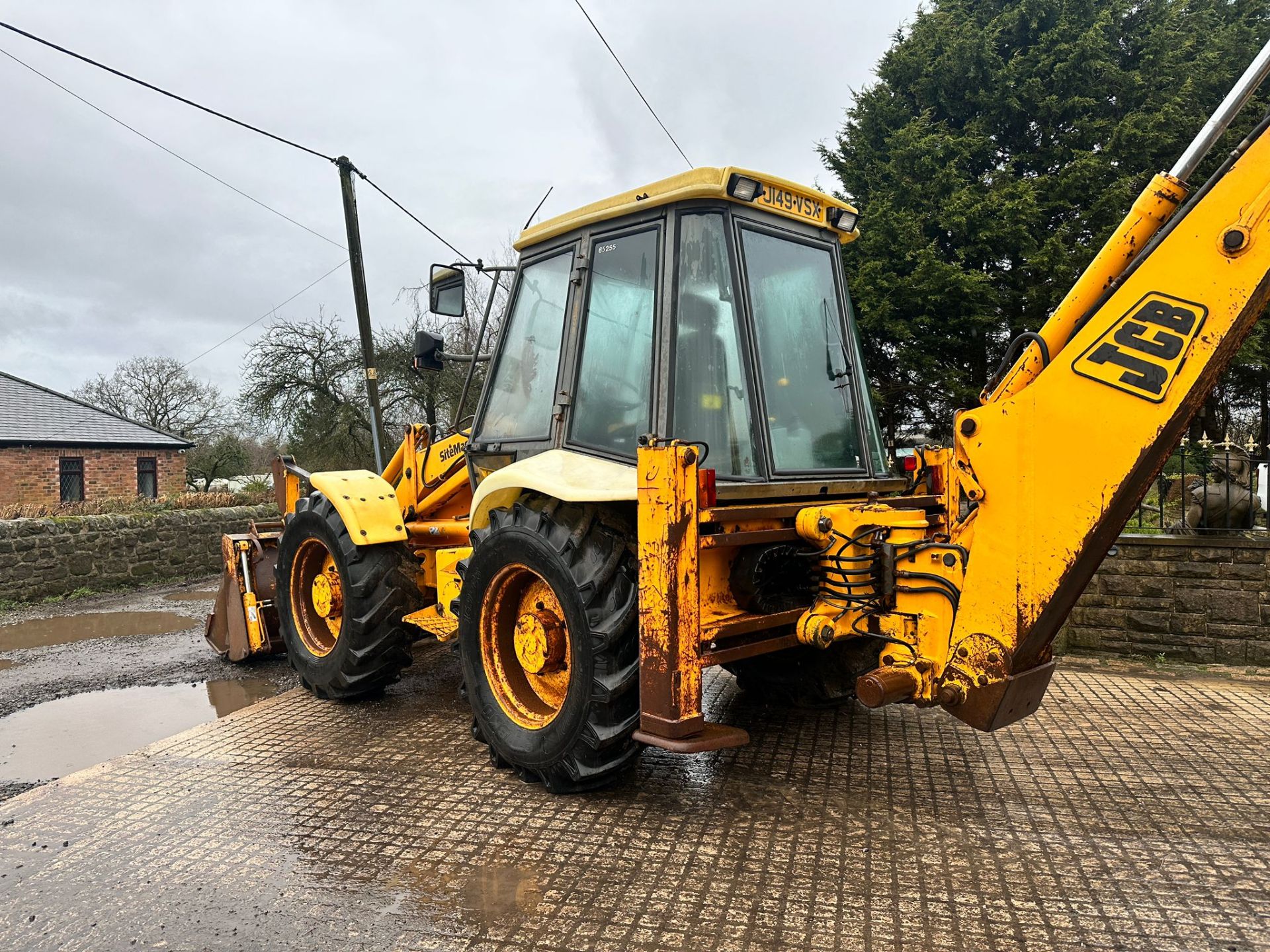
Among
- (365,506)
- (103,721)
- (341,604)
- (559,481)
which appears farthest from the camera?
(103,721)

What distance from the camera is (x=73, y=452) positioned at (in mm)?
22000

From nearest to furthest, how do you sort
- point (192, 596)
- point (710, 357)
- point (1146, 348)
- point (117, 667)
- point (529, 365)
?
point (1146, 348), point (710, 357), point (529, 365), point (117, 667), point (192, 596)

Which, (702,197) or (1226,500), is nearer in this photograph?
(702,197)

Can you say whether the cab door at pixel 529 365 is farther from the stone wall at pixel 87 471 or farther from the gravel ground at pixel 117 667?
the stone wall at pixel 87 471

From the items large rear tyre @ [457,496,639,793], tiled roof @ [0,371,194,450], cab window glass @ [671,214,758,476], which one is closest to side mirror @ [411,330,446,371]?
large rear tyre @ [457,496,639,793]

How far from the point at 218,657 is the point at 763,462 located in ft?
18.3

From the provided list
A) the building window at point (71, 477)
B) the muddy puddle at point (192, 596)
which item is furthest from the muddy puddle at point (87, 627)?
the building window at point (71, 477)

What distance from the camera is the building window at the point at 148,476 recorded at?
24.0 metres

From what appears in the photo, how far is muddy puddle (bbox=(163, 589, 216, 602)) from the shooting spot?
10773 mm

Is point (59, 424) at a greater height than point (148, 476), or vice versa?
point (59, 424)

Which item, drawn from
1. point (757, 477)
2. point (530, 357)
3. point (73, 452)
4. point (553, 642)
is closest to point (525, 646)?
point (553, 642)

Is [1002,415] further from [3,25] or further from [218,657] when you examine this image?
[3,25]

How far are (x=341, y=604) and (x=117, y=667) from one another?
3097 millimetres

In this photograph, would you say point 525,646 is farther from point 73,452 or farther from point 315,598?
point 73,452
